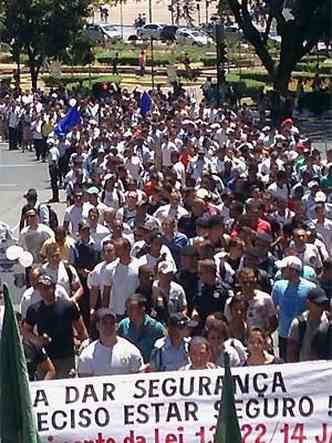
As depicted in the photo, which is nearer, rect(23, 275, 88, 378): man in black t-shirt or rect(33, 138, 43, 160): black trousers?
rect(23, 275, 88, 378): man in black t-shirt

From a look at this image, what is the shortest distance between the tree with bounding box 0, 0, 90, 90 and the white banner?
40.5m

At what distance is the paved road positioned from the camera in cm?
2353

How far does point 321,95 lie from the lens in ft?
144

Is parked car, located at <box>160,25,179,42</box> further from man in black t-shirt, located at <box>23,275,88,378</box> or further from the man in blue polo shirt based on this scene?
the man in blue polo shirt

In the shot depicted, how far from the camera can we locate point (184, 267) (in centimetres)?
1081

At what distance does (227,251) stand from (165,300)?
1.57 meters

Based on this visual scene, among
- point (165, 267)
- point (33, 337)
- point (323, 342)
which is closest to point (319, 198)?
point (165, 267)

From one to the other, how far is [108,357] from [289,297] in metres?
1.97

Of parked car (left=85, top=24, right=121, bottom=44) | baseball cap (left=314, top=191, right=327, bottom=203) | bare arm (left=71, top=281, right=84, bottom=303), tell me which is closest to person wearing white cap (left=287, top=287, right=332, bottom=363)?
bare arm (left=71, top=281, right=84, bottom=303)

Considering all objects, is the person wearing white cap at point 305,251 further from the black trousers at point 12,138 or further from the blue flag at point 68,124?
the black trousers at point 12,138

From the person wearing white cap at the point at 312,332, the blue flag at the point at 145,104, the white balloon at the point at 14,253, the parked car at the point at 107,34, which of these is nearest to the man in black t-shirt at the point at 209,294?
the person wearing white cap at the point at 312,332

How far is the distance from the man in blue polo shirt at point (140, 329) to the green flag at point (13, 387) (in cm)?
376

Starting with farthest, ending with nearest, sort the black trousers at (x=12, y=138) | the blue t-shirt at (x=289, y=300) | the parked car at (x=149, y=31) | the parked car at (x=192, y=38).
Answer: the parked car at (x=149, y=31) < the parked car at (x=192, y=38) < the black trousers at (x=12, y=138) < the blue t-shirt at (x=289, y=300)

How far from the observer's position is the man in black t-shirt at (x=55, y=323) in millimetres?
9469
